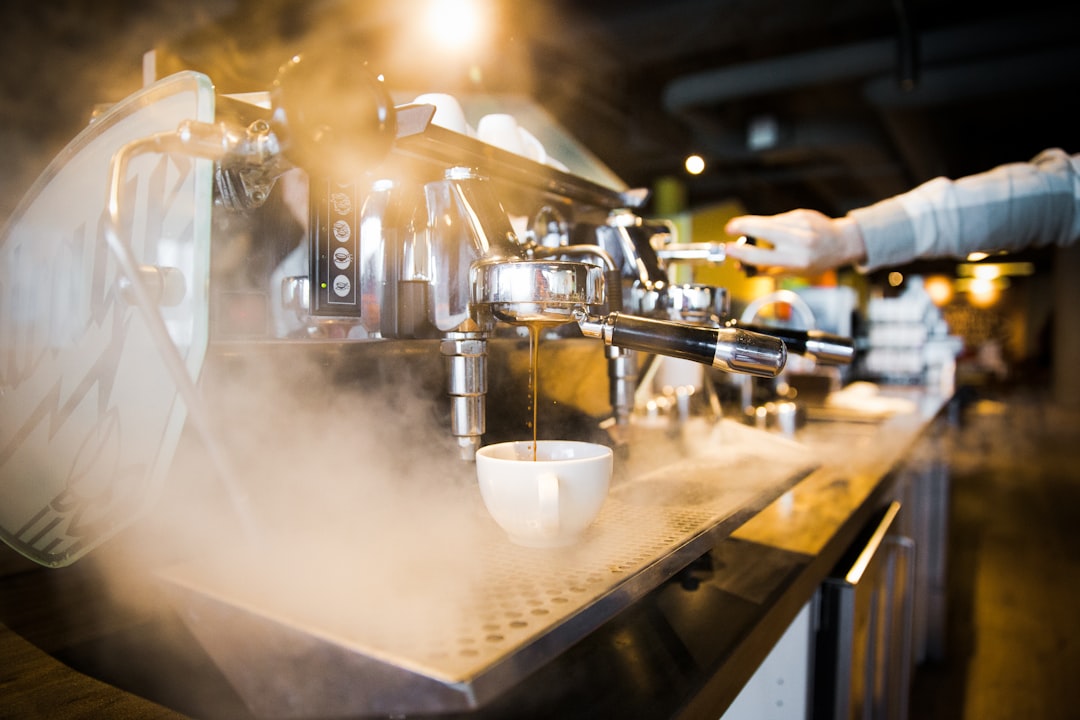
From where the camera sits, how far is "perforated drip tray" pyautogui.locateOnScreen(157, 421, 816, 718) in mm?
405

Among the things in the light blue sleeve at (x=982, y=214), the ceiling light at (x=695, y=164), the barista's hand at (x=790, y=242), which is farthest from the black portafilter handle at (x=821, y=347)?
the ceiling light at (x=695, y=164)

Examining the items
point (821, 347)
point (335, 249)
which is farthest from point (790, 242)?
point (335, 249)

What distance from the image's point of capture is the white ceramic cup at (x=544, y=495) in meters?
0.58

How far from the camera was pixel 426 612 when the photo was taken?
18.7 inches

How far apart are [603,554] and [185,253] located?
413 millimetres

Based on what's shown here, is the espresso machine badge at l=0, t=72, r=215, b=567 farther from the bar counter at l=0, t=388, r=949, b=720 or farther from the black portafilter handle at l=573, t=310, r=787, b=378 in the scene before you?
the black portafilter handle at l=573, t=310, r=787, b=378

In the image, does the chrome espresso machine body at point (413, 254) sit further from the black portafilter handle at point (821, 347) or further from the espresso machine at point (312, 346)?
the black portafilter handle at point (821, 347)

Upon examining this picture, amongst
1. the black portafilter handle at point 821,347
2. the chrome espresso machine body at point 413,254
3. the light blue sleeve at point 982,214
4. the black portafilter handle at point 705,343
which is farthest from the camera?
the light blue sleeve at point 982,214

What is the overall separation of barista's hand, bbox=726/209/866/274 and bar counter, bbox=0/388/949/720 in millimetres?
447

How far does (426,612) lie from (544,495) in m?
0.14

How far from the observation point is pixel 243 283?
2.34ft

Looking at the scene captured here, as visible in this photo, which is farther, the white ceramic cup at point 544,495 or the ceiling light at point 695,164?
the ceiling light at point 695,164

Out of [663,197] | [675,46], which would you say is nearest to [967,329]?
[663,197]

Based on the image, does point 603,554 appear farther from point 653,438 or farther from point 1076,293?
point 1076,293
